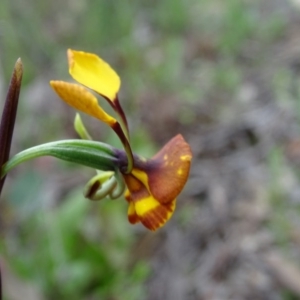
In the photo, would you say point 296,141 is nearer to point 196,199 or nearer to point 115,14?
point 196,199

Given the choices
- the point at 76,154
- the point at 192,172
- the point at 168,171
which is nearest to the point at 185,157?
the point at 168,171

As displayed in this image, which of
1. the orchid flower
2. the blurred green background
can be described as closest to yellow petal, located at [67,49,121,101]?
the orchid flower

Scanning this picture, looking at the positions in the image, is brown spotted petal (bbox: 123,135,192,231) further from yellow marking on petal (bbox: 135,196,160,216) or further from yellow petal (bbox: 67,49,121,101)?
yellow petal (bbox: 67,49,121,101)

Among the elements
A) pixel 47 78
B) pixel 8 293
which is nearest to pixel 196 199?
pixel 8 293

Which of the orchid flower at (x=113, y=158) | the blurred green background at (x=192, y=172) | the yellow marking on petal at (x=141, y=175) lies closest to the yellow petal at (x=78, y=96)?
the orchid flower at (x=113, y=158)

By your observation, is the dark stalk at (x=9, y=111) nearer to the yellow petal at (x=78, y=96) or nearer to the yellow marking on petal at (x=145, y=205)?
the yellow petal at (x=78, y=96)

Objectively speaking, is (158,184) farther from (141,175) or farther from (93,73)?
(93,73)
